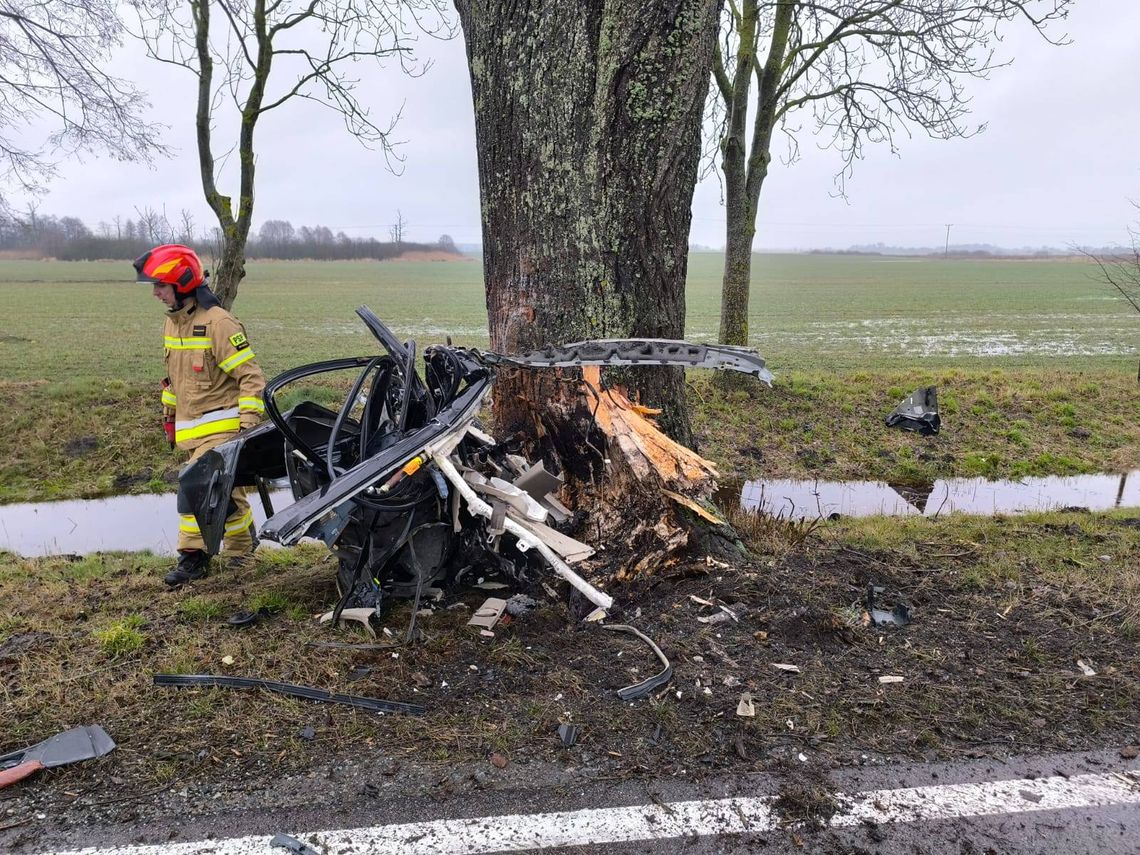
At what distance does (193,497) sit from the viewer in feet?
12.7

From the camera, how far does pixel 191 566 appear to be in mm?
4680

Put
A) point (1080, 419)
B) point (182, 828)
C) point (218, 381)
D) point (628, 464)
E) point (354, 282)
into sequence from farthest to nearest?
point (354, 282), point (1080, 419), point (218, 381), point (628, 464), point (182, 828)

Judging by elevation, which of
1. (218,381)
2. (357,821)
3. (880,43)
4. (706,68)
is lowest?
(357,821)

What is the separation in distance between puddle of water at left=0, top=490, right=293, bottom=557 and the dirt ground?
2.08 metres

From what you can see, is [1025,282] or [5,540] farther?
[1025,282]

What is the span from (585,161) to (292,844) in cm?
314

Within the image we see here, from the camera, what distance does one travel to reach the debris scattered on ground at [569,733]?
2.72 meters

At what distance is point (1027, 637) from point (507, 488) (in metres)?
2.52

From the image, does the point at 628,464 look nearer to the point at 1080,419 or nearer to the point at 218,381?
the point at 218,381

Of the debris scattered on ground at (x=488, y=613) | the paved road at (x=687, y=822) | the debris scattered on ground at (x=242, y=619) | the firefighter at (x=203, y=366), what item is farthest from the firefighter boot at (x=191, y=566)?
the paved road at (x=687, y=822)

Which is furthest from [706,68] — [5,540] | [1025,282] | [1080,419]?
[1025,282]

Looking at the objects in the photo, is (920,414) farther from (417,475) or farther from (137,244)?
(137,244)

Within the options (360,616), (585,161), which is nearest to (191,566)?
(360,616)

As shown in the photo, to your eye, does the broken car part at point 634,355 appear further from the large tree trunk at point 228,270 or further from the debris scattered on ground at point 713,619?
the large tree trunk at point 228,270
